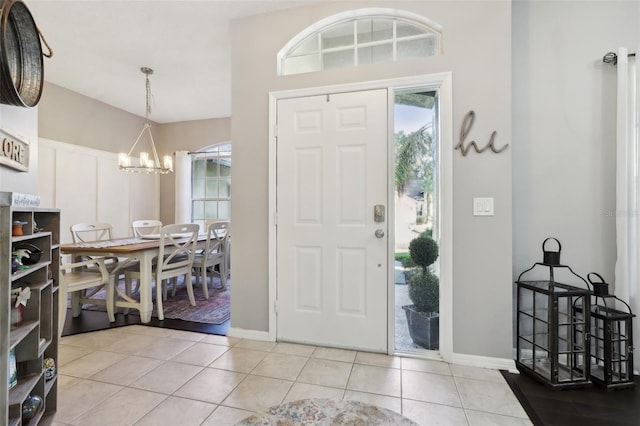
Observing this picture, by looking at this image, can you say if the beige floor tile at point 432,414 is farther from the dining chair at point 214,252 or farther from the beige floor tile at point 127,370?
the dining chair at point 214,252

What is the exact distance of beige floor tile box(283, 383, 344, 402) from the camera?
1808mm

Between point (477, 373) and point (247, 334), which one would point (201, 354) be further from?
point (477, 373)

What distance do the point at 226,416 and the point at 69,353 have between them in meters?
1.61

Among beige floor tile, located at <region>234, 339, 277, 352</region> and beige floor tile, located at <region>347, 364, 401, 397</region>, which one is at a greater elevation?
beige floor tile, located at <region>347, 364, 401, 397</region>

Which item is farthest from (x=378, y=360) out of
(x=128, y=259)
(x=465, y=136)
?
(x=128, y=259)

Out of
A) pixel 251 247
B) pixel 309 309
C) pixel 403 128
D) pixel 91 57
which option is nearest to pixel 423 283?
pixel 309 309

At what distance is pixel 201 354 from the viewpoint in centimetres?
236

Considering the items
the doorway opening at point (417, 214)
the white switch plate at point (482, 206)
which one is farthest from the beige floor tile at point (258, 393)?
the white switch plate at point (482, 206)

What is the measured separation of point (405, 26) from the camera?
240 cm

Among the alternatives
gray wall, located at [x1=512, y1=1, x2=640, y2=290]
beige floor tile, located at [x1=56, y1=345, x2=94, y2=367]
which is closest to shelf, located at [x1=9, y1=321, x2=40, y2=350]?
beige floor tile, located at [x1=56, y1=345, x2=94, y2=367]

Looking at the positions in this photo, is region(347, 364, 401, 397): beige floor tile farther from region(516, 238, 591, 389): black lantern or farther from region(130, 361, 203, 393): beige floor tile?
region(130, 361, 203, 393): beige floor tile

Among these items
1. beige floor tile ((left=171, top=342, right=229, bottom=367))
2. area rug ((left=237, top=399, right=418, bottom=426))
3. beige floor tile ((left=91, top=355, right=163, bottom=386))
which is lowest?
beige floor tile ((left=171, top=342, right=229, bottom=367))

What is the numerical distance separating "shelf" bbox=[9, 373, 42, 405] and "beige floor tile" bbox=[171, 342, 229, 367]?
1031mm

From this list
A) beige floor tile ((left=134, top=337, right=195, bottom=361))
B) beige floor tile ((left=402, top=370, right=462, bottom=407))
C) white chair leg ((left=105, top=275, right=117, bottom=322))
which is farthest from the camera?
white chair leg ((left=105, top=275, right=117, bottom=322))
